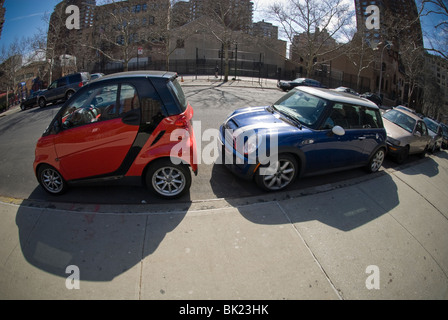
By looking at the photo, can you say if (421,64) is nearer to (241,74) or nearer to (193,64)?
(241,74)

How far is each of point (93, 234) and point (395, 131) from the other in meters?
7.95

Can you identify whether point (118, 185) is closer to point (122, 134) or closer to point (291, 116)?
point (122, 134)

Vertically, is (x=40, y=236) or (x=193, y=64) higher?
(x=193, y=64)

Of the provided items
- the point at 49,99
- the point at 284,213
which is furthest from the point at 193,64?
the point at 284,213

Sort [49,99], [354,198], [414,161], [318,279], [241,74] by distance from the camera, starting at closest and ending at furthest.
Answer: [318,279]
[354,198]
[414,161]
[49,99]
[241,74]

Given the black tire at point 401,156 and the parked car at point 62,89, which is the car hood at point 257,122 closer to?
the black tire at point 401,156

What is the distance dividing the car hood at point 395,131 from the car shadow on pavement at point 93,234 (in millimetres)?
6155

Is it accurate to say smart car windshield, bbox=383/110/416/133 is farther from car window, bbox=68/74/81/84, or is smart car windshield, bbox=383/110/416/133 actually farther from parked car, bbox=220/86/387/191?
car window, bbox=68/74/81/84

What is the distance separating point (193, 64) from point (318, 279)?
138 ft

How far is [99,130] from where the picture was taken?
3875 millimetres

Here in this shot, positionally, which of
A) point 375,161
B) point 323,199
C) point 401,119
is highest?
point 401,119

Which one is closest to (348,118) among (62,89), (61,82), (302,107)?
(302,107)
